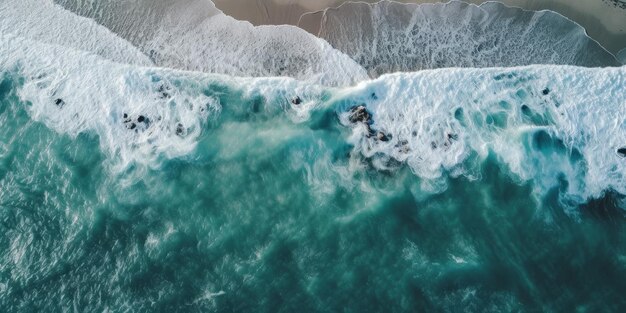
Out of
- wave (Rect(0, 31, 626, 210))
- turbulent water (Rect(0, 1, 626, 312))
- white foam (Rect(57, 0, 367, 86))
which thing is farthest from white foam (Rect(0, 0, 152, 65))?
wave (Rect(0, 31, 626, 210))

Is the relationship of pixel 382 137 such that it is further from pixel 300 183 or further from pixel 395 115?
pixel 300 183

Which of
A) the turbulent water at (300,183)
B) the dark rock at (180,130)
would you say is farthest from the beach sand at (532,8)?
the dark rock at (180,130)

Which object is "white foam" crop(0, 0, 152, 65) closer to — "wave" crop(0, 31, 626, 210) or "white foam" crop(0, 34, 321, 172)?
"white foam" crop(0, 34, 321, 172)

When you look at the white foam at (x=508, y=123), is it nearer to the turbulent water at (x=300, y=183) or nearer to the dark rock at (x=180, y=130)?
the turbulent water at (x=300, y=183)

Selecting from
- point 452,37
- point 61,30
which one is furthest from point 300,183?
point 61,30

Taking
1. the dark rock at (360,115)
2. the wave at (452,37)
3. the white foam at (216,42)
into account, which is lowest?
the dark rock at (360,115)

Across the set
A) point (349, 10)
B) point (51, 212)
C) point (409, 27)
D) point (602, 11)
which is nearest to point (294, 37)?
point (349, 10)

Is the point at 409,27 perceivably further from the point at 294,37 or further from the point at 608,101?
the point at 608,101
